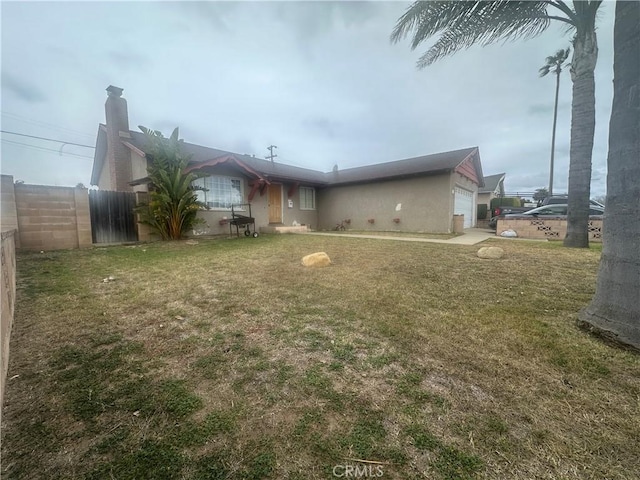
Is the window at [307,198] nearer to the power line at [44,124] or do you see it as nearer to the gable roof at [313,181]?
the gable roof at [313,181]

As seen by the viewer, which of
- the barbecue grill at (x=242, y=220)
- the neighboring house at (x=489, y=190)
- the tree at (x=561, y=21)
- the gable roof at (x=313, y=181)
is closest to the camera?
the tree at (x=561, y=21)

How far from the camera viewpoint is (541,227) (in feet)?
33.8

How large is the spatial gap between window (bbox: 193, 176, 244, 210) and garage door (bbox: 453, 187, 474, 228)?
1059 cm

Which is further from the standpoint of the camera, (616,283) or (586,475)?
(616,283)

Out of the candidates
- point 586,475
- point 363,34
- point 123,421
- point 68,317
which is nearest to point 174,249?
point 68,317

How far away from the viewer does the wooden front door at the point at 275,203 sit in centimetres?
1383

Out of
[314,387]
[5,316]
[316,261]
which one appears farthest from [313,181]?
[314,387]

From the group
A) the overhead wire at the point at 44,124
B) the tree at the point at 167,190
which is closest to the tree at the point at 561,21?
the tree at the point at 167,190

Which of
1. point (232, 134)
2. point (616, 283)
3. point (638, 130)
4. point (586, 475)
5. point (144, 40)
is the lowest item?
point (586, 475)

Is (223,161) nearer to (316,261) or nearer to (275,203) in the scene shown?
(275,203)

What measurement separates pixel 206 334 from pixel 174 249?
594 centimetres

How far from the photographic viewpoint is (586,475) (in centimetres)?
114

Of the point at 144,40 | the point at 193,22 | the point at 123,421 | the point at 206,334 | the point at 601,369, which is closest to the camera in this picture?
the point at 123,421

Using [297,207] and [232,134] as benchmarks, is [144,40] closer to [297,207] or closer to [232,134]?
[297,207]
